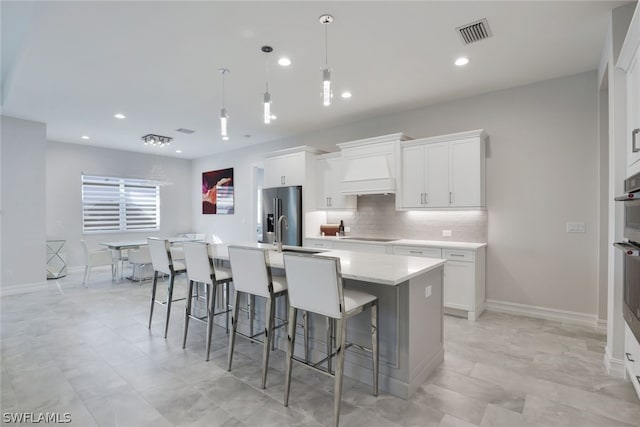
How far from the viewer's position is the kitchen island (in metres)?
2.28

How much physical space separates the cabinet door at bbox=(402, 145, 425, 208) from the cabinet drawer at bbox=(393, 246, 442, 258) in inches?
25.6

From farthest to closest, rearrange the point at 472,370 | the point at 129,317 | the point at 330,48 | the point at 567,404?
the point at 129,317
the point at 330,48
the point at 472,370
the point at 567,404

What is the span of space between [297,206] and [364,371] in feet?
11.4

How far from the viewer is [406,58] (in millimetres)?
3309

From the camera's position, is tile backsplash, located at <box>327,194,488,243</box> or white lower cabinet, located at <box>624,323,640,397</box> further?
tile backsplash, located at <box>327,194,488,243</box>

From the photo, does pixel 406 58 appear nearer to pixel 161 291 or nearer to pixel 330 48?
pixel 330 48

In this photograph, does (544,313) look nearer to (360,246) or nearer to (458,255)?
(458,255)

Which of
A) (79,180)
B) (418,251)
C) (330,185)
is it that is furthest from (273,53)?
(79,180)

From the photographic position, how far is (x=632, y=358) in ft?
7.19

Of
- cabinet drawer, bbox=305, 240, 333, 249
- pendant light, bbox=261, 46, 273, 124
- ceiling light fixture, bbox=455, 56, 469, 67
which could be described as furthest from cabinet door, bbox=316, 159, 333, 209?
ceiling light fixture, bbox=455, 56, 469, 67

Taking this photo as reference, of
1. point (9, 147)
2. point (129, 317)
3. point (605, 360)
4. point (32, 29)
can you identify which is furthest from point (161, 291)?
point (605, 360)

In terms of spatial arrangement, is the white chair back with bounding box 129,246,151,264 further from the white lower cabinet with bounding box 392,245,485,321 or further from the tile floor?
the white lower cabinet with bounding box 392,245,485,321

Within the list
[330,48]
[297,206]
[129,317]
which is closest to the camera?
[330,48]

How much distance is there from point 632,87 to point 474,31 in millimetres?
1252
